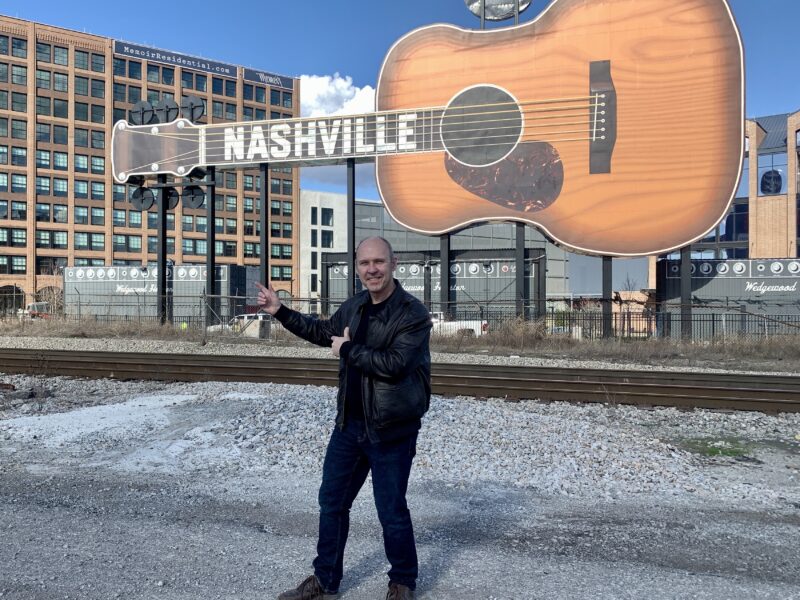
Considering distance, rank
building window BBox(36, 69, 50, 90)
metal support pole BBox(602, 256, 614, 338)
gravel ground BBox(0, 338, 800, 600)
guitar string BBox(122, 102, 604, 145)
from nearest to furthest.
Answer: gravel ground BBox(0, 338, 800, 600) < metal support pole BBox(602, 256, 614, 338) < guitar string BBox(122, 102, 604, 145) < building window BBox(36, 69, 50, 90)

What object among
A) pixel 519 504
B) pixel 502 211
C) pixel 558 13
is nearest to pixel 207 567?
pixel 519 504

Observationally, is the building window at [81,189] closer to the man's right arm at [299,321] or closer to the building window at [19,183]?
the building window at [19,183]

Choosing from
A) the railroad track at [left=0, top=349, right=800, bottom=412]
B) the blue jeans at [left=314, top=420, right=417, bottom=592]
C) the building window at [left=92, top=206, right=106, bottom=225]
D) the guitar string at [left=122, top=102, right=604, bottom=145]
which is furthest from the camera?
the building window at [left=92, top=206, right=106, bottom=225]

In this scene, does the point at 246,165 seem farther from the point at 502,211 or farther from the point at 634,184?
the point at 634,184

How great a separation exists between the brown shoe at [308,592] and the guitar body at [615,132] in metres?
23.2

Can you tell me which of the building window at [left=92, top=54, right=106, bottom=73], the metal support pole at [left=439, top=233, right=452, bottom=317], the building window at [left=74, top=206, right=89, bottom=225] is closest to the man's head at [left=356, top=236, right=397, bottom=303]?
the metal support pole at [left=439, top=233, right=452, bottom=317]

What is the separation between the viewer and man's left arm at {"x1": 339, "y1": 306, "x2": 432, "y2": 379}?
11.0 feet

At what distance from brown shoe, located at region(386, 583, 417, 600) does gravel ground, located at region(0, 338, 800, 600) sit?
243 millimetres

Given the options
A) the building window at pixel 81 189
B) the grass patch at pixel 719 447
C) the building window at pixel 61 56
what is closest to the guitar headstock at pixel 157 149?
the grass patch at pixel 719 447

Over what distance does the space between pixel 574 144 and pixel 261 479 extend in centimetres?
2197

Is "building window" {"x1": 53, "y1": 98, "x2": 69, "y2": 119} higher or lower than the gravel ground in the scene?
higher

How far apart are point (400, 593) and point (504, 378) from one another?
975cm

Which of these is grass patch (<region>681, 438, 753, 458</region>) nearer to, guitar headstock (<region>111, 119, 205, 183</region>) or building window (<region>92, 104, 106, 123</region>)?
guitar headstock (<region>111, 119, 205, 183</region>)

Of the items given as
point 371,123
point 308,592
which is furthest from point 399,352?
point 371,123
